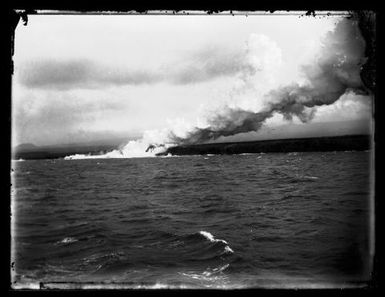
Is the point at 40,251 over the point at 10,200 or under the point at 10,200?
under

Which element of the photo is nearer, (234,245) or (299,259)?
(299,259)

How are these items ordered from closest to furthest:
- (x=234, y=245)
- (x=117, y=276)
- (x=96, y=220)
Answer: (x=117, y=276) < (x=234, y=245) < (x=96, y=220)
